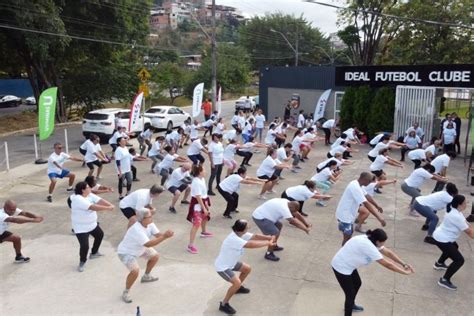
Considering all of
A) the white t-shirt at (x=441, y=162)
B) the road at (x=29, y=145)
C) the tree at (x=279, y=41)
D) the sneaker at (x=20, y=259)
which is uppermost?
the tree at (x=279, y=41)

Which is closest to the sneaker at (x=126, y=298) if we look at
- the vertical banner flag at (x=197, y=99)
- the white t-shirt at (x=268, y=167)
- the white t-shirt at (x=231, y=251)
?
the white t-shirt at (x=231, y=251)

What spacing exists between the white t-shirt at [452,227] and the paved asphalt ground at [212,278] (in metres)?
0.83

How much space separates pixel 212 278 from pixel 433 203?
4.19m

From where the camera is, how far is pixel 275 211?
304 inches

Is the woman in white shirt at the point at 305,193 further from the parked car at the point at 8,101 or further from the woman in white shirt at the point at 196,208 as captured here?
the parked car at the point at 8,101

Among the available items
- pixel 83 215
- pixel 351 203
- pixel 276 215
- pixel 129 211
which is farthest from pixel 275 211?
pixel 83 215

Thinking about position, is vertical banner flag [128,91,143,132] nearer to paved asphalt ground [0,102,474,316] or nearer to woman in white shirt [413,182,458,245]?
paved asphalt ground [0,102,474,316]

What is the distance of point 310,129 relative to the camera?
17.2 meters

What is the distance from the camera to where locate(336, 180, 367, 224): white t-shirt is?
26.0 feet

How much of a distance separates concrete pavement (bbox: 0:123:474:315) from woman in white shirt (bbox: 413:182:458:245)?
1.58 feet

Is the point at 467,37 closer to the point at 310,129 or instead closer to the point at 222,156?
the point at 310,129

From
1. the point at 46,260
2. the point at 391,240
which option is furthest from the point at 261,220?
the point at 46,260

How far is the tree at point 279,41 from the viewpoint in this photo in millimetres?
74312

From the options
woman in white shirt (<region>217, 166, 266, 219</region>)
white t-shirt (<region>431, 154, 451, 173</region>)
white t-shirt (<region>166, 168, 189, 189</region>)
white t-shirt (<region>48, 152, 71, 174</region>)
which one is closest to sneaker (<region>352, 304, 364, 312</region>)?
woman in white shirt (<region>217, 166, 266, 219</region>)
